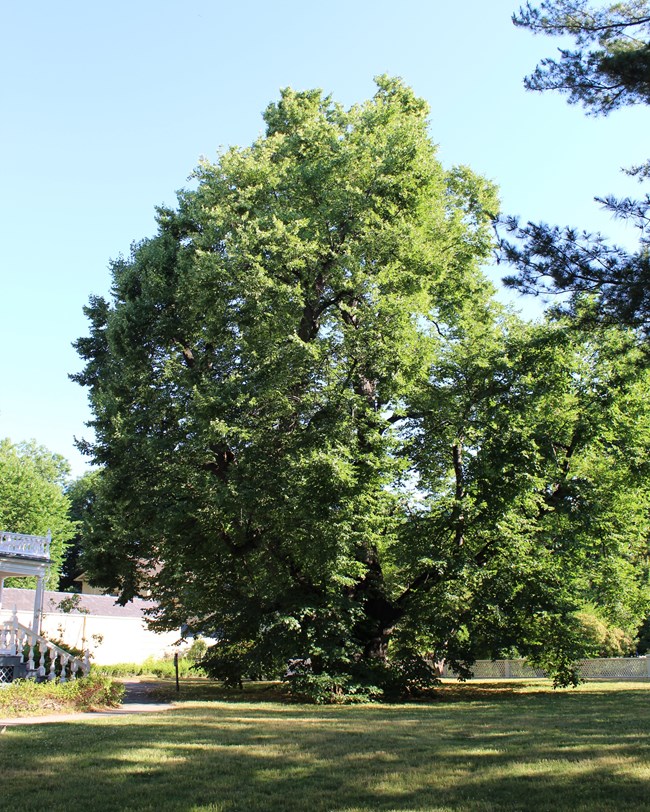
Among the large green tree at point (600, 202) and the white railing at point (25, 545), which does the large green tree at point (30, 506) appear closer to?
the white railing at point (25, 545)

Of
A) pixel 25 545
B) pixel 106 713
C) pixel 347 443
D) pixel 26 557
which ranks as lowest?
pixel 106 713

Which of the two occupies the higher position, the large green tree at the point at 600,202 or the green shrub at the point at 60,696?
the large green tree at the point at 600,202

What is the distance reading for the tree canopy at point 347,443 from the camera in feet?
59.5

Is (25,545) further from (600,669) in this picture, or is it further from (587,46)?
(600,669)

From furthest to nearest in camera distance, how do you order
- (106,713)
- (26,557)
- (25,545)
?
1. (25,545)
2. (26,557)
3. (106,713)

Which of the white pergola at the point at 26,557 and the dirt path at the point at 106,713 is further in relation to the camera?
the white pergola at the point at 26,557

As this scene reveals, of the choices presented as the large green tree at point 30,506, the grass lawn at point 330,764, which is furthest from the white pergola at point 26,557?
the large green tree at point 30,506

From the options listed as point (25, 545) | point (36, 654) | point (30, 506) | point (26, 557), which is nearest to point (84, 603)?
point (30, 506)

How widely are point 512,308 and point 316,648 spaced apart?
12.3 metres

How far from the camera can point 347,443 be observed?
18.2 m

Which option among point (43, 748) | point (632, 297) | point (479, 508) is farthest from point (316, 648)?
point (632, 297)

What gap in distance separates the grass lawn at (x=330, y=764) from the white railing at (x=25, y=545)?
10.5 meters

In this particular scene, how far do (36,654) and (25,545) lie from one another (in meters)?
4.19

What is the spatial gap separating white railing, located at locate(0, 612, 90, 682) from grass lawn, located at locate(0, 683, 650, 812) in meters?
6.60
